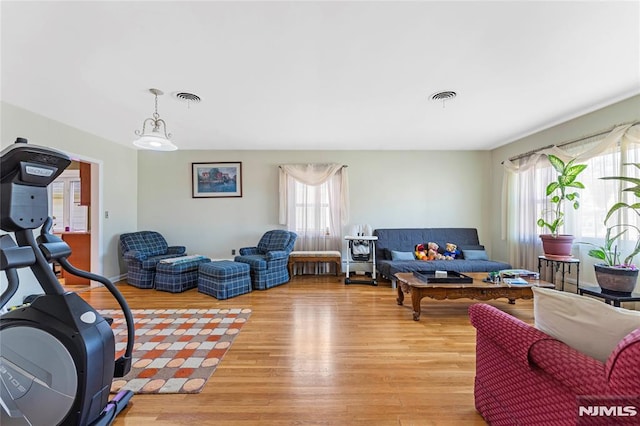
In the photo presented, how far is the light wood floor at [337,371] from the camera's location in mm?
1500

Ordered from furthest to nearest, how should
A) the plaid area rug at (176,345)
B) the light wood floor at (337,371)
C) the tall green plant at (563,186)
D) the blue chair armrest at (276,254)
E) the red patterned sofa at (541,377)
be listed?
the blue chair armrest at (276,254)
the tall green plant at (563,186)
the plaid area rug at (176,345)
the light wood floor at (337,371)
the red patterned sofa at (541,377)

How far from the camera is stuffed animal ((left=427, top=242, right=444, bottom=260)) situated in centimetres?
438

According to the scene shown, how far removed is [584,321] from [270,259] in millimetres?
3613

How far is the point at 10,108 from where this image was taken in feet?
9.55

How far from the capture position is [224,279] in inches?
139

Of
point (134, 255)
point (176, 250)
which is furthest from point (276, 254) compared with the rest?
point (134, 255)

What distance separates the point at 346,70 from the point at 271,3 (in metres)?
0.88

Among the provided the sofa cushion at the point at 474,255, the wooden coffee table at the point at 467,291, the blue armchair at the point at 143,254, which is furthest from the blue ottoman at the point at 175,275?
the sofa cushion at the point at 474,255

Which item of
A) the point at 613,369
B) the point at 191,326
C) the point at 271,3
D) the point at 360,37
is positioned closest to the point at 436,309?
the point at 613,369

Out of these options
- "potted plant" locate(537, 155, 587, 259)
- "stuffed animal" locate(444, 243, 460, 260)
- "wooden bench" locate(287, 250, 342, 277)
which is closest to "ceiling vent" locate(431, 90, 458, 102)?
"potted plant" locate(537, 155, 587, 259)

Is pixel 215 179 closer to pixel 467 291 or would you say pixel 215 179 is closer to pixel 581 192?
pixel 467 291

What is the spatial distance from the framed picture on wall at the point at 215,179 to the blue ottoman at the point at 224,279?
1.75 meters

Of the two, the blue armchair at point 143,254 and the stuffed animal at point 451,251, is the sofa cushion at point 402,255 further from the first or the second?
the blue armchair at point 143,254

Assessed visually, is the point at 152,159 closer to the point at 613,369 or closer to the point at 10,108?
the point at 10,108
